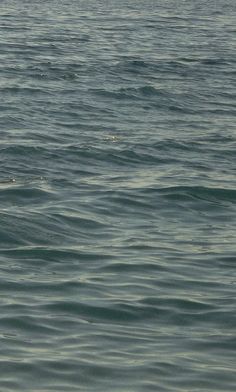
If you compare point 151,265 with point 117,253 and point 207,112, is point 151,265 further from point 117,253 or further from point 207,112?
point 207,112

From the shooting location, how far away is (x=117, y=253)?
11633 millimetres

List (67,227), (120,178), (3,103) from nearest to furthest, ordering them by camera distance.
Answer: (67,227)
(120,178)
(3,103)

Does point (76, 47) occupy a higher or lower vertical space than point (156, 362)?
lower

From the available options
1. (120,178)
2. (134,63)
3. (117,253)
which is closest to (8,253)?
(117,253)

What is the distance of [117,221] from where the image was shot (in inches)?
514

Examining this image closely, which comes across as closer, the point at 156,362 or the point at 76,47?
the point at 156,362

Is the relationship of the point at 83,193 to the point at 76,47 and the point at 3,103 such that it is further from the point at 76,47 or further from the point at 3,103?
the point at 76,47

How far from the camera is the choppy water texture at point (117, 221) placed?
872 centimetres

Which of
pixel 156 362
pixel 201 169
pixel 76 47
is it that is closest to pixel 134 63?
pixel 76 47

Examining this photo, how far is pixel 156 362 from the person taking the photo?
8656 millimetres

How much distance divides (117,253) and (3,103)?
9.00 metres

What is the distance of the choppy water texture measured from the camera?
8.72m

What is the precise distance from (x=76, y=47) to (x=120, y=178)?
45.1 ft

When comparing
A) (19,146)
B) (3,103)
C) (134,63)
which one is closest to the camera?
(19,146)
